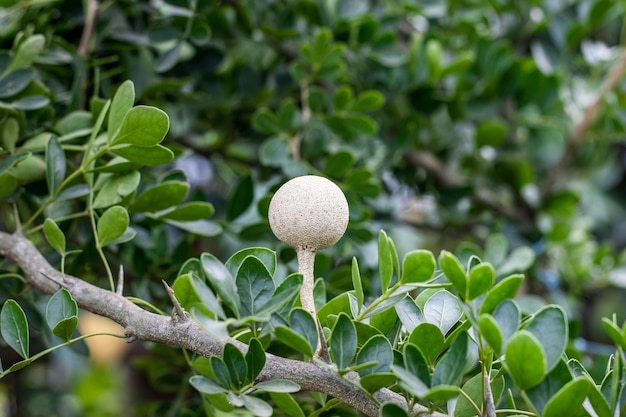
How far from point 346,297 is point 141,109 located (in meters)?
0.15

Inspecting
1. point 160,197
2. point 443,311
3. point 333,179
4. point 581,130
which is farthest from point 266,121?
point 581,130

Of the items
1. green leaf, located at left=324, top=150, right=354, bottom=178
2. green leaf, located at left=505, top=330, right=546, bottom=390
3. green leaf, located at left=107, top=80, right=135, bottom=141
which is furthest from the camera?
green leaf, located at left=324, top=150, right=354, bottom=178

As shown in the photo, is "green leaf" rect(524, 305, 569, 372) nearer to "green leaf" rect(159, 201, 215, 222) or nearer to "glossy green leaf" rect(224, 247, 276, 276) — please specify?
"glossy green leaf" rect(224, 247, 276, 276)

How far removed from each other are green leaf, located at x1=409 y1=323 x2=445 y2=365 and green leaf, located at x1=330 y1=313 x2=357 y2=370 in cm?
3

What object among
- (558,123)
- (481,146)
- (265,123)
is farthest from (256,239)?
(558,123)

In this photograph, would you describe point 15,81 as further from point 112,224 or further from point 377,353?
point 377,353

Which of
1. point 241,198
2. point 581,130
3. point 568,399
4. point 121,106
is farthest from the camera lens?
point 581,130

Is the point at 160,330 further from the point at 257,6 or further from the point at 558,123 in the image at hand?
the point at 558,123

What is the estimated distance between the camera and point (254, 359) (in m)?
0.31

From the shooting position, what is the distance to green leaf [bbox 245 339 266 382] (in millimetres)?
312

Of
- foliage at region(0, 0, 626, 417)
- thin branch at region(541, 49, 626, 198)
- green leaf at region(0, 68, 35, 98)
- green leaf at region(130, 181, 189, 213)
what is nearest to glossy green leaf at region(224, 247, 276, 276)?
foliage at region(0, 0, 626, 417)

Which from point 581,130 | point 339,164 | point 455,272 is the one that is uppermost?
point 455,272

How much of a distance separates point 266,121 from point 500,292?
1.14 ft

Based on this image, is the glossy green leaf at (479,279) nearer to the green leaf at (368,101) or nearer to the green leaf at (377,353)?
the green leaf at (377,353)
